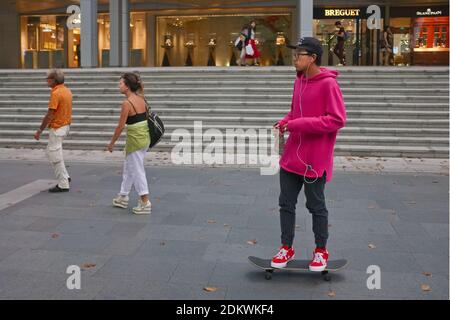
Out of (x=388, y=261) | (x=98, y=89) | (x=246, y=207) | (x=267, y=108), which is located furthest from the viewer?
(x=98, y=89)

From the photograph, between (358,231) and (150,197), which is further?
(150,197)

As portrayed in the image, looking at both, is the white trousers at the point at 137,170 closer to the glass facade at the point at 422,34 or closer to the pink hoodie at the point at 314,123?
the pink hoodie at the point at 314,123

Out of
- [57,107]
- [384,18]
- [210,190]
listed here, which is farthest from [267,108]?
[384,18]

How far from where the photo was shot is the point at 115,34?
2481 cm

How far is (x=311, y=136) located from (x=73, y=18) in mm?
27909

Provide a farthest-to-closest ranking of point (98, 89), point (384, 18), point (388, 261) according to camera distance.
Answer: point (384, 18) < point (98, 89) < point (388, 261)

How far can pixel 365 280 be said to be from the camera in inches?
181

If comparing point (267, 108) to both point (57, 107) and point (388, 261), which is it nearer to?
point (57, 107)

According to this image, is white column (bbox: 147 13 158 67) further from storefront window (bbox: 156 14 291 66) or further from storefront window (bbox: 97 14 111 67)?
storefront window (bbox: 97 14 111 67)

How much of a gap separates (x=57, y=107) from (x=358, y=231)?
4511mm

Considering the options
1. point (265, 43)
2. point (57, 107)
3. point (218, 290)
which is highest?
point (265, 43)

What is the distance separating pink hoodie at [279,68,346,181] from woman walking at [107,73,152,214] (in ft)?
8.54

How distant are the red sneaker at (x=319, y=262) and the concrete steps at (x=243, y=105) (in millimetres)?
7361

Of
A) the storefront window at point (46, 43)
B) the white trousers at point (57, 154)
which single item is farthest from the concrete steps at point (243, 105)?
the storefront window at point (46, 43)
